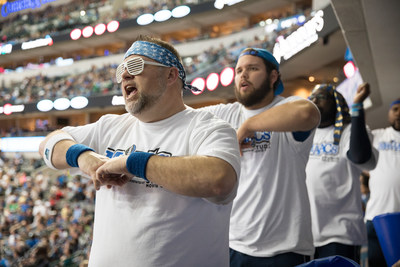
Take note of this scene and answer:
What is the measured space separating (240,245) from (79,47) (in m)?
31.6

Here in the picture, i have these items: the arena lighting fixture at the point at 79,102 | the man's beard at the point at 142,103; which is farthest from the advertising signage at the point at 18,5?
the man's beard at the point at 142,103

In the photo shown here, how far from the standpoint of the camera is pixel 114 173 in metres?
1.59

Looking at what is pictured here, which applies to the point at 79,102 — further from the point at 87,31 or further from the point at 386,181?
the point at 386,181

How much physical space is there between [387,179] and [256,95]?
6.85 ft

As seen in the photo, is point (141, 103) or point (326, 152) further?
point (326, 152)

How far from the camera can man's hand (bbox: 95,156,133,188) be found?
4.90 ft

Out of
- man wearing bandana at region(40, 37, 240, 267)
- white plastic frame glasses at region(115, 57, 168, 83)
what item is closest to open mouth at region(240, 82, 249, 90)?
man wearing bandana at region(40, 37, 240, 267)

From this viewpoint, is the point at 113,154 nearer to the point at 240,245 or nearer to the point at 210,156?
the point at 210,156

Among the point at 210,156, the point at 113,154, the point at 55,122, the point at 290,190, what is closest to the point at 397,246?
the point at 290,190

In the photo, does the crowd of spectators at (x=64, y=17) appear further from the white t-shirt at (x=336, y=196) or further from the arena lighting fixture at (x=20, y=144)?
the white t-shirt at (x=336, y=196)

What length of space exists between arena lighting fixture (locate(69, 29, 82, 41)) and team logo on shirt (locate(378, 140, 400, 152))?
94.0 ft

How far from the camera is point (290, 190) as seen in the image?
2.24 metres

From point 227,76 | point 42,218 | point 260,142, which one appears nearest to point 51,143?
point 260,142

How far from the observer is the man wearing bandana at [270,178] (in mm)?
2118
